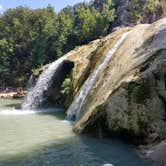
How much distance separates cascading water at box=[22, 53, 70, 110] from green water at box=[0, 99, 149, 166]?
41.1ft

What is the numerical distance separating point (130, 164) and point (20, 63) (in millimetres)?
66812

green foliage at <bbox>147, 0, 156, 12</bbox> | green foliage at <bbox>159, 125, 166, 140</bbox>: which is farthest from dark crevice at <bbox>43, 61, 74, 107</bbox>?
green foliage at <bbox>147, 0, 156, 12</bbox>

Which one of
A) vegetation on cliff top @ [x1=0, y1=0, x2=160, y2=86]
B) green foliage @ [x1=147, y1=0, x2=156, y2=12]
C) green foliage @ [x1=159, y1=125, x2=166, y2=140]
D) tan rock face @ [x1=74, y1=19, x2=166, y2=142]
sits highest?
green foliage @ [x1=147, y1=0, x2=156, y2=12]

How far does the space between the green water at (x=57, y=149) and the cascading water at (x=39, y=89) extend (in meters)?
12.5

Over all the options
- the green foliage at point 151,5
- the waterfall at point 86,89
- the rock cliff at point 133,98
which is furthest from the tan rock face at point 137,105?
the green foliage at point 151,5

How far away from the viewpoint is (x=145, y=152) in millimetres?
15891

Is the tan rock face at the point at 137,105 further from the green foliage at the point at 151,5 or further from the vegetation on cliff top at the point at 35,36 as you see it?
the green foliage at the point at 151,5

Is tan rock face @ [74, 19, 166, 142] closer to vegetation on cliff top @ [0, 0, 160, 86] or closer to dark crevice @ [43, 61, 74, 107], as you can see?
dark crevice @ [43, 61, 74, 107]

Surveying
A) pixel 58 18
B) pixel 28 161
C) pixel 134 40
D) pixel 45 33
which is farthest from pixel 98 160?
pixel 58 18

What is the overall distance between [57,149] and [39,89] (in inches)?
816

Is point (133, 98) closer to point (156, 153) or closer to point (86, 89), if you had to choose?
point (156, 153)

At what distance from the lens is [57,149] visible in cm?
1711

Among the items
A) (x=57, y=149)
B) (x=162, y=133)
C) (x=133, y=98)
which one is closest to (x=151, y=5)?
(x=133, y=98)

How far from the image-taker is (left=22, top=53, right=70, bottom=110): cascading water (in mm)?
36375
